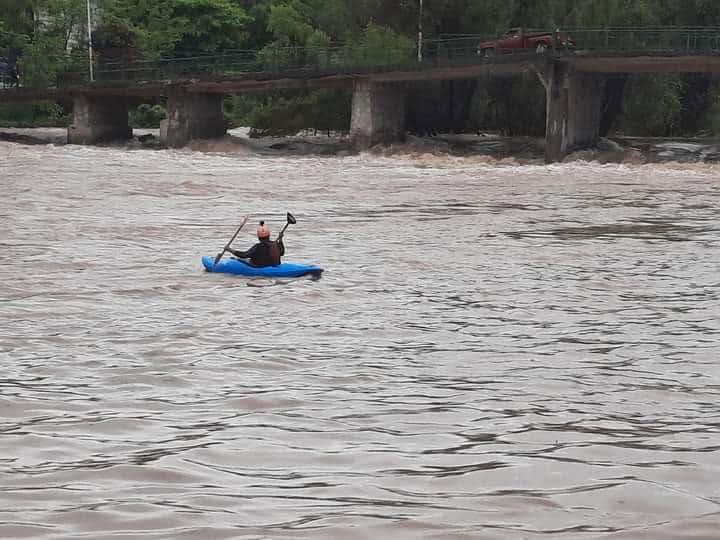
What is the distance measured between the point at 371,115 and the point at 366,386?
137 ft

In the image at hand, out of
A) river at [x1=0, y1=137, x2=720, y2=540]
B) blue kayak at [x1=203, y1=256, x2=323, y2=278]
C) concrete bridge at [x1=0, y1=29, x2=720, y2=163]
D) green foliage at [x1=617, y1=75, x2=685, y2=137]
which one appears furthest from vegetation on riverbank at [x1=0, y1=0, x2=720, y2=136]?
blue kayak at [x1=203, y1=256, x2=323, y2=278]

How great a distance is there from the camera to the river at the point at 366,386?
6.05 metres

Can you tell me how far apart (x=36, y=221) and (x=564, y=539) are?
1997 centimetres

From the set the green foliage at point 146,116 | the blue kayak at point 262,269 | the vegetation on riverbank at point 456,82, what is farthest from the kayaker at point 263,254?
the green foliage at point 146,116

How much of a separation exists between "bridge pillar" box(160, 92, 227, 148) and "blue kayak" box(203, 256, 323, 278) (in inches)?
1558

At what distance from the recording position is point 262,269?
16.4 metres

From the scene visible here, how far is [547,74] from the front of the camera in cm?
4447

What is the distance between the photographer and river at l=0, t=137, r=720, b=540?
6.05 meters

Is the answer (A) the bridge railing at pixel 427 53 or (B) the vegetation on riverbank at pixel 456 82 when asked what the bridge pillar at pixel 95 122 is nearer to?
(A) the bridge railing at pixel 427 53

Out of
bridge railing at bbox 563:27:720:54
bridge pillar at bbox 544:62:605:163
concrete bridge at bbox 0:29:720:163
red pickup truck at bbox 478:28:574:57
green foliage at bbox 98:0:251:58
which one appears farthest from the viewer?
green foliage at bbox 98:0:251:58

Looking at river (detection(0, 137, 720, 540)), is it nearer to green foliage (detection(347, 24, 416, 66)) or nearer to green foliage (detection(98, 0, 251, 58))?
green foliage (detection(347, 24, 416, 66))

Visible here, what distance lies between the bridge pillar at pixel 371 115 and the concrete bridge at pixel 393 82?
4cm

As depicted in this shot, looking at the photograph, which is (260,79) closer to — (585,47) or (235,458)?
(585,47)

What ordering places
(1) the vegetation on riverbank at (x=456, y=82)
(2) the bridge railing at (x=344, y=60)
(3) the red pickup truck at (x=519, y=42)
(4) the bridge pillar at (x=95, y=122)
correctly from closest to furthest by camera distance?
(3) the red pickup truck at (x=519, y=42)
(2) the bridge railing at (x=344, y=60)
(1) the vegetation on riverbank at (x=456, y=82)
(4) the bridge pillar at (x=95, y=122)
